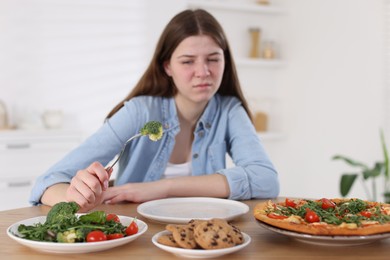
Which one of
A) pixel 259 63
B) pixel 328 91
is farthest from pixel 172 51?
pixel 259 63

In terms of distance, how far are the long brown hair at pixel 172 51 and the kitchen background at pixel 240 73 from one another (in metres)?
2.19

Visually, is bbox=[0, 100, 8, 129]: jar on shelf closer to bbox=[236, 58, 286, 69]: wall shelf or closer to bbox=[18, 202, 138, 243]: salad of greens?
bbox=[236, 58, 286, 69]: wall shelf

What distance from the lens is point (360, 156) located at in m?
4.55

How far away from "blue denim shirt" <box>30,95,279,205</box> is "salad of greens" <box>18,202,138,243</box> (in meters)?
0.64

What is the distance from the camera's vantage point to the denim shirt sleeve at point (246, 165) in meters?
1.82

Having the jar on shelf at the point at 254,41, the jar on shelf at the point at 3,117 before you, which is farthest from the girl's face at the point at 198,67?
the jar on shelf at the point at 254,41

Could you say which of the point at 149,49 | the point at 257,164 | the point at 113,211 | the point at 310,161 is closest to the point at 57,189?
the point at 113,211

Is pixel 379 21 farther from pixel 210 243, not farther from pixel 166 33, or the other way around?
pixel 210 243

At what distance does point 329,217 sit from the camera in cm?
117

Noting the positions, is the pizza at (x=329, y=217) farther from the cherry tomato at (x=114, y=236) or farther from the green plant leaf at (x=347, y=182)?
the green plant leaf at (x=347, y=182)

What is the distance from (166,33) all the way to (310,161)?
128 inches

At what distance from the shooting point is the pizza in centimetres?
110

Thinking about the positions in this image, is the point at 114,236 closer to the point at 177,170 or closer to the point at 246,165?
the point at 246,165

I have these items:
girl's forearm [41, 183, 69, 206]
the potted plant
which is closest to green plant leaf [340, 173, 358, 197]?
the potted plant
